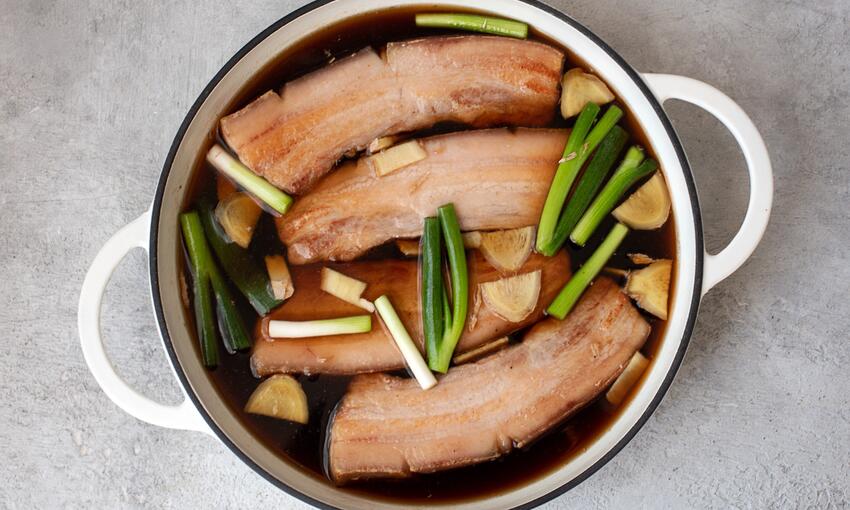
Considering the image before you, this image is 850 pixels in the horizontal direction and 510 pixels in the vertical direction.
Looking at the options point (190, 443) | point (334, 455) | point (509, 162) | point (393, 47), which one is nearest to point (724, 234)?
point (509, 162)

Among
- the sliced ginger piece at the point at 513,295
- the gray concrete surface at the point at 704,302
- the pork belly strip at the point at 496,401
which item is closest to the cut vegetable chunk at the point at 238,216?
the gray concrete surface at the point at 704,302

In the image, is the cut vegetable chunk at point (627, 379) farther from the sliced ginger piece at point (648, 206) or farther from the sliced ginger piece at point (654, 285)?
the sliced ginger piece at point (648, 206)

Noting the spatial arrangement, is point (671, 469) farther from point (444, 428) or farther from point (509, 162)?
point (509, 162)

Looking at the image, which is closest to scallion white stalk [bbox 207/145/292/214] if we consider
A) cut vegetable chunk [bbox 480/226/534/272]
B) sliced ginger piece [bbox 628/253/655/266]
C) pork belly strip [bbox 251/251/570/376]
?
pork belly strip [bbox 251/251/570/376]

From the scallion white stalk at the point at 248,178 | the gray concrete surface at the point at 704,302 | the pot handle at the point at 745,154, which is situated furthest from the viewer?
the gray concrete surface at the point at 704,302

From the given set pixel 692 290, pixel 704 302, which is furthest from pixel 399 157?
pixel 704 302

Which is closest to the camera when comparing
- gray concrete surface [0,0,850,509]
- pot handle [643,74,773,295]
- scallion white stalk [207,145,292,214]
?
pot handle [643,74,773,295]

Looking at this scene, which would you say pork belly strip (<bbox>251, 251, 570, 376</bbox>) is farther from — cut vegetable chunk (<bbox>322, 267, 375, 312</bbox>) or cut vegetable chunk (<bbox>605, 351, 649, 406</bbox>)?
cut vegetable chunk (<bbox>605, 351, 649, 406</bbox>)
